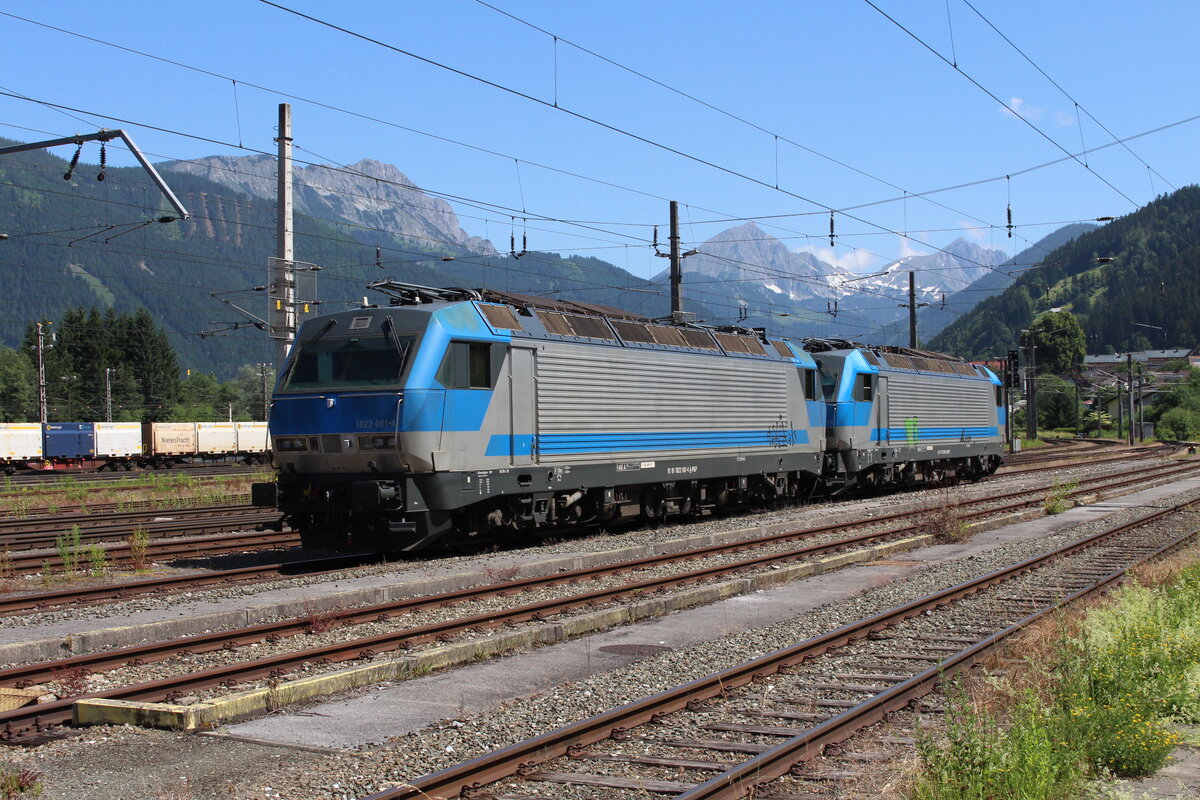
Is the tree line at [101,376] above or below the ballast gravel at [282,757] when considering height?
above

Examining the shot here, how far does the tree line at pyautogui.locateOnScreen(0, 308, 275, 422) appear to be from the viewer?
319ft

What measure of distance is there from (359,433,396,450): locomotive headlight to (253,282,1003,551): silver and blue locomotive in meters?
0.02

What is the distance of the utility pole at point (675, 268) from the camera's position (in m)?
29.3

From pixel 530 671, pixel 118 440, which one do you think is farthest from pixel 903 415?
pixel 118 440

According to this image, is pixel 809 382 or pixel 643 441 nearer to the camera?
pixel 643 441

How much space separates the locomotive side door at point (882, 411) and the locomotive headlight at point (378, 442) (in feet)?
58.5

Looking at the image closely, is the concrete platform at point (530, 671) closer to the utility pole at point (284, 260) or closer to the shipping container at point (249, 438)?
the utility pole at point (284, 260)

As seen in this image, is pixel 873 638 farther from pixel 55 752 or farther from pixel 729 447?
pixel 729 447

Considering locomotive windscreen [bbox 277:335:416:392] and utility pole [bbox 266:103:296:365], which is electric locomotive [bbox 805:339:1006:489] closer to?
utility pole [bbox 266:103:296:365]

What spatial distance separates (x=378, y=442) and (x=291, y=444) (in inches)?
69.8

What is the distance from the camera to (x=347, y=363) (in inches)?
642

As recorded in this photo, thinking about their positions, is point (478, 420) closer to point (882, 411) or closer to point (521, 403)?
point (521, 403)

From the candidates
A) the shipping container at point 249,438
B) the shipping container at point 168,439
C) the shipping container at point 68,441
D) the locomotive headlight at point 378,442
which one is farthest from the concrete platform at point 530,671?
the shipping container at point 249,438

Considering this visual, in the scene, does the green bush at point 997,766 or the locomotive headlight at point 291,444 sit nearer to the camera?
the green bush at point 997,766
